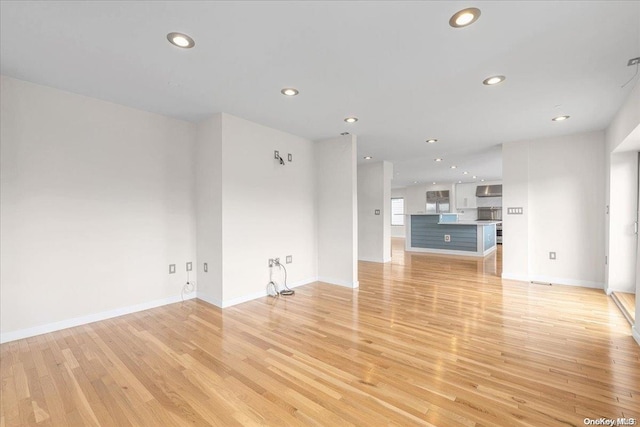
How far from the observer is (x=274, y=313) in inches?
133

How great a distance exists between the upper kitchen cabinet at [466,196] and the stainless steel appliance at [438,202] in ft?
1.59

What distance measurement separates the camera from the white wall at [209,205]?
11.8 ft

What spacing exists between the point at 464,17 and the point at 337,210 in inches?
130

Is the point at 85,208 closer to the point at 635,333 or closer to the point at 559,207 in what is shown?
the point at 635,333

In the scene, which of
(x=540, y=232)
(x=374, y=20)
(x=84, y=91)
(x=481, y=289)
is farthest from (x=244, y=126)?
(x=540, y=232)

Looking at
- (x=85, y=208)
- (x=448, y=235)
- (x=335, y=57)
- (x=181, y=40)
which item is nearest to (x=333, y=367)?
(x=335, y=57)

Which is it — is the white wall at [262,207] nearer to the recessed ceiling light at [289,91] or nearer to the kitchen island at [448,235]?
the recessed ceiling light at [289,91]

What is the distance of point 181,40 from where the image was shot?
2.03m

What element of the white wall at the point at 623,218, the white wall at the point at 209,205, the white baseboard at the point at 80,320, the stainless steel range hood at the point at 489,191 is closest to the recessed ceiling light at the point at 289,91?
the white wall at the point at 209,205

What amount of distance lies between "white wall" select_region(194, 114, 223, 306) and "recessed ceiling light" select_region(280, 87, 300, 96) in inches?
43.8

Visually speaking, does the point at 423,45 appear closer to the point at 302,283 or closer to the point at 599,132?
the point at 302,283

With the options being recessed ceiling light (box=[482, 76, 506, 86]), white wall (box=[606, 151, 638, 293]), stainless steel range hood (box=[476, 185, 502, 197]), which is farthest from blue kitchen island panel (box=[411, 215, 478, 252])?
recessed ceiling light (box=[482, 76, 506, 86])

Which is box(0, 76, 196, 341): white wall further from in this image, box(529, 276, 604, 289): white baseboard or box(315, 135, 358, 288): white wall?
box(529, 276, 604, 289): white baseboard

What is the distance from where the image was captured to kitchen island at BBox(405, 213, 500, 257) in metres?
7.45
